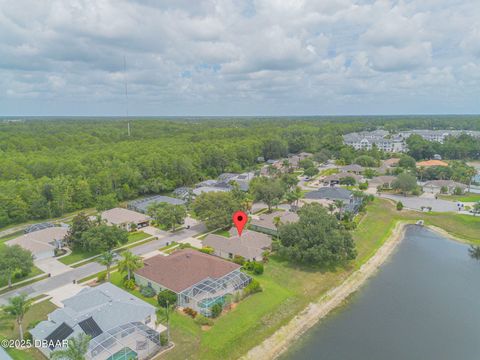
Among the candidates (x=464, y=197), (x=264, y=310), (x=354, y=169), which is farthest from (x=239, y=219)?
(x=354, y=169)

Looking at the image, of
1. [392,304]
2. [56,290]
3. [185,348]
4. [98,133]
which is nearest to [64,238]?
[56,290]

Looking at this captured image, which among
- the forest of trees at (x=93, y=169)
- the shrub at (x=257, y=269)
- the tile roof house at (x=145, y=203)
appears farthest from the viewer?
the tile roof house at (x=145, y=203)

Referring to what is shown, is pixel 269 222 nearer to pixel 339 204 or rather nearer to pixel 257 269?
pixel 339 204

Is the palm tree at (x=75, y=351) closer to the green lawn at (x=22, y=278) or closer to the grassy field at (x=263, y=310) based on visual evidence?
the grassy field at (x=263, y=310)

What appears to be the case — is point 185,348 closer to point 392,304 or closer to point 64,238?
point 392,304

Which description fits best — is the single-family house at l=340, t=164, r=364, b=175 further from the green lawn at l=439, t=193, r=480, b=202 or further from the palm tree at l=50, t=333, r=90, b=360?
the palm tree at l=50, t=333, r=90, b=360

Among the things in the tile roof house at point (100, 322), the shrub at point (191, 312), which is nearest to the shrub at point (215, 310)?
the shrub at point (191, 312)
